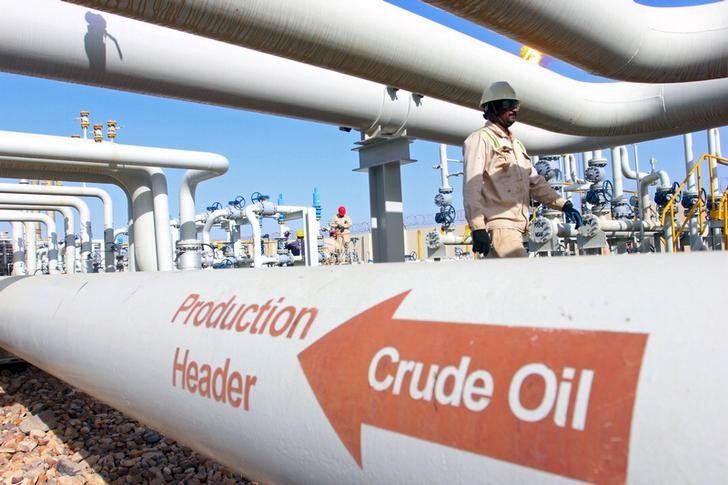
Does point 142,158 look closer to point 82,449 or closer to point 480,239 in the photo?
point 82,449

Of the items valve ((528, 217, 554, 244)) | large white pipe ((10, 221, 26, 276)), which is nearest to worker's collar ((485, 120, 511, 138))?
valve ((528, 217, 554, 244))

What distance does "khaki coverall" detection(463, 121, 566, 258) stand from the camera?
2.44m

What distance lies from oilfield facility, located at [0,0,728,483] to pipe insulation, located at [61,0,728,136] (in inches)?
0.5

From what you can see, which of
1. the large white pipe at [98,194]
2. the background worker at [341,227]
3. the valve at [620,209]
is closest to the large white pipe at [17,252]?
the large white pipe at [98,194]

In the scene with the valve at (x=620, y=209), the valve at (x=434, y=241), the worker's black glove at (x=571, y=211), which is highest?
the valve at (x=620, y=209)

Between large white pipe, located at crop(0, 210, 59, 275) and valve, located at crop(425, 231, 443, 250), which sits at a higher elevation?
large white pipe, located at crop(0, 210, 59, 275)

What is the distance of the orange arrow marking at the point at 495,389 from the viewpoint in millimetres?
805

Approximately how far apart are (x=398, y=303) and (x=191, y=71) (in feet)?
8.15

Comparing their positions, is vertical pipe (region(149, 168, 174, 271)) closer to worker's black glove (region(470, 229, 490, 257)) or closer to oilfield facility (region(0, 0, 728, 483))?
oilfield facility (region(0, 0, 728, 483))

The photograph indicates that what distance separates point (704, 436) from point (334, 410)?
68cm

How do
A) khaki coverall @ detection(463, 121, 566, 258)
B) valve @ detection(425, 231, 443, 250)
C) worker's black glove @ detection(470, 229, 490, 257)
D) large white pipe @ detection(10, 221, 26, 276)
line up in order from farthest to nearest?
large white pipe @ detection(10, 221, 26, 276)
valve @ detection(425, 231, 443, 250)
khaki coverall @ detection(463, 121, 566, 258)
worker's black glove @ detection(470, 229, 490, 257)

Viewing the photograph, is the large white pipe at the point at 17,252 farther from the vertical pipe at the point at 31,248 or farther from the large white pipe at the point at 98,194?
the large white pipe at the point at 98,194

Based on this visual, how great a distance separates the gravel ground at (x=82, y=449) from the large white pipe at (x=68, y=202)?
548 cm

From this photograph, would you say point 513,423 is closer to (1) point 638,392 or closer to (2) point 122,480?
(1) point 638,392
